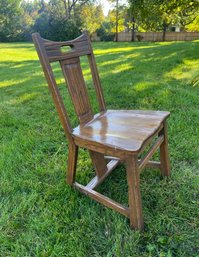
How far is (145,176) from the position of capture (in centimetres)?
155

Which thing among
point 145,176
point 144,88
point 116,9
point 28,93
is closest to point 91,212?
point 145,176

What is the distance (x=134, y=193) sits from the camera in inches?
41.4

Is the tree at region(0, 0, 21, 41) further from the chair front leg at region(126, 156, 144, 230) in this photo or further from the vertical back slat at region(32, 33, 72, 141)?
the chair front leg at region(126, 156, 144, 230)

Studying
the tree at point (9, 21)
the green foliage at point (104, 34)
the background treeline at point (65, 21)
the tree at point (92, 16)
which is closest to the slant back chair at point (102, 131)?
the background treeline at point (65, 21)

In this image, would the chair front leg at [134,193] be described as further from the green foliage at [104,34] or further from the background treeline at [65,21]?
the green foliage at [104,34]

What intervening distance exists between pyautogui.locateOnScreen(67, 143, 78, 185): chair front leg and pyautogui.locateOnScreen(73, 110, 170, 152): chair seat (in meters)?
0.11

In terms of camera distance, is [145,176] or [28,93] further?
[28,93]

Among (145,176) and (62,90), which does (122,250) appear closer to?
(145,176)

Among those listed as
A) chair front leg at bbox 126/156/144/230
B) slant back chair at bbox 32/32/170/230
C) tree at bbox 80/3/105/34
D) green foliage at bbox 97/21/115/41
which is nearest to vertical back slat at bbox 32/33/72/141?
slant back chair at bbox 32/32/170/230

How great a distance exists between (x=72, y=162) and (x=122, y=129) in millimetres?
384

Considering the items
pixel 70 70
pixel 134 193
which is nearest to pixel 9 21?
pixel 70 70

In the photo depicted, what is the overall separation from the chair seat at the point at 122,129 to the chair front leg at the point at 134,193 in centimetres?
8

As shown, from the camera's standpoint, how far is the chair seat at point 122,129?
3.41ft

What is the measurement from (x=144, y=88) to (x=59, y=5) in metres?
21.3
